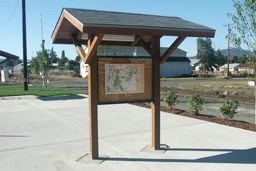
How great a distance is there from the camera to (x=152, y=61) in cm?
548

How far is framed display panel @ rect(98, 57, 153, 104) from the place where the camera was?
16.6 feet

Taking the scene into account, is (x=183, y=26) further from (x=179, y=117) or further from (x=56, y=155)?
(x=179, y=117)

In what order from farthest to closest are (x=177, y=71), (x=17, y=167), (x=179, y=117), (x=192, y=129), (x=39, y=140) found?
1. (x=177, y=71)
2. (x=179, y=117)
3. (x=192, y=129)
4. (x=39, y=140)
5. (x=17, y=167)

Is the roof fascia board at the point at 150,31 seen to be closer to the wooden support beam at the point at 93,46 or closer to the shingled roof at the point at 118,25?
the shingled roof at the point at 118,25

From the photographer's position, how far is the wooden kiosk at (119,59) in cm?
453

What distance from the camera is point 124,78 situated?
5.28 metres

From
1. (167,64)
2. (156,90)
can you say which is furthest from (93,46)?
(167,64)

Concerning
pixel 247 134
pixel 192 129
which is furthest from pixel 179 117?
pixel 247 134

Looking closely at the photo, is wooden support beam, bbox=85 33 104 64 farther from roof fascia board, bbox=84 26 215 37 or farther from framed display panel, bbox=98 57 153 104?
framed display panel, bbox=98 57 153 104

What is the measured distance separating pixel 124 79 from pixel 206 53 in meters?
70.4

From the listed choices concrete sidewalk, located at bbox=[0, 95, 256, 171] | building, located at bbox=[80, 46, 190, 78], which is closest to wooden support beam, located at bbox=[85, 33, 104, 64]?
concrete sidewalk, located at bbox=[0, 95, 256, 171]

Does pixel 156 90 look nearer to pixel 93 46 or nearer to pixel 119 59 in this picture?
pixel 119 59

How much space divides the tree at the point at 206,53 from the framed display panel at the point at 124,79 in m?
69.1

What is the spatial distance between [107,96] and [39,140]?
2452mm
